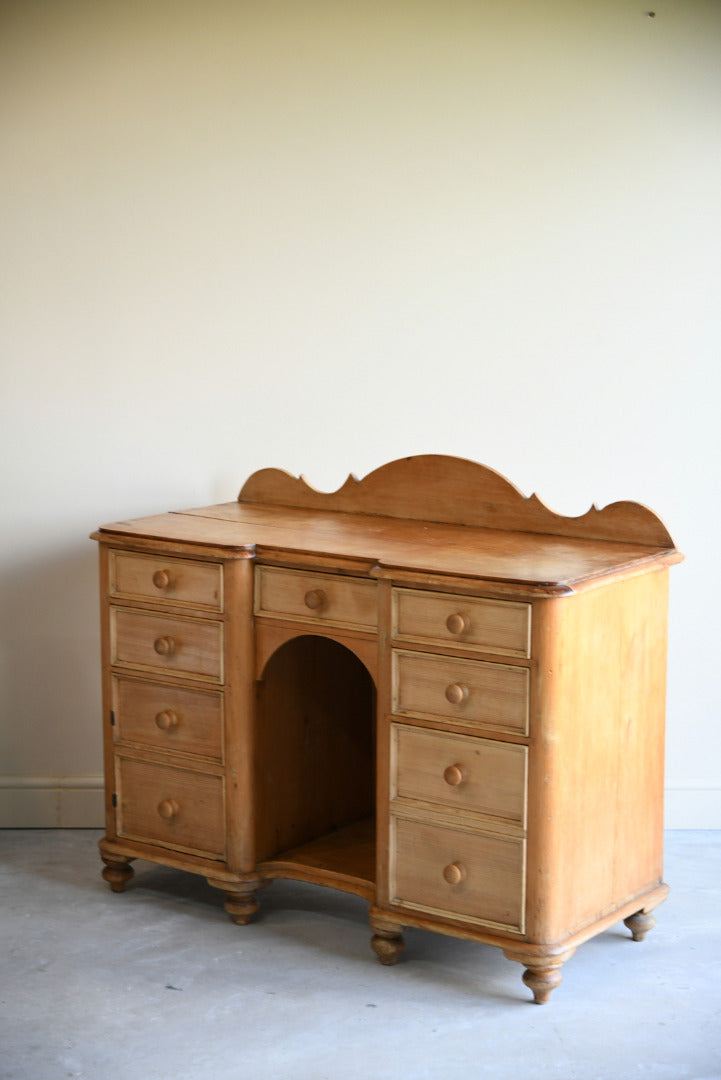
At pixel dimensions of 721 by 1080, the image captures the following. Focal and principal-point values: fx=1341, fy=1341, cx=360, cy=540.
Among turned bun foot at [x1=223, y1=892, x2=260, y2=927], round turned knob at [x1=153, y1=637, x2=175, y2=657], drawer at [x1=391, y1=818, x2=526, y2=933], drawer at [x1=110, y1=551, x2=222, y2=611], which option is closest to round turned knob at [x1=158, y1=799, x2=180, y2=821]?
turned bun foot at [x1=223, y1=892, x2=260, y2=927]

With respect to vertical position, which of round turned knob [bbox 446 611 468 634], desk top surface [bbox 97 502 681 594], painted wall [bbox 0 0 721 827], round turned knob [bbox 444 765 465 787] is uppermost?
painted wall [bbox 0 0 721 827]

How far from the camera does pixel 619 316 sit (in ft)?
11.2

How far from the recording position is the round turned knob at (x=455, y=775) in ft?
8.82

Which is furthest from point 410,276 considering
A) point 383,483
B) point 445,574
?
point 445,574

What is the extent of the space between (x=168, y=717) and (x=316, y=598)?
51cm

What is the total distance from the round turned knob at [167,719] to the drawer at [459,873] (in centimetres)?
62

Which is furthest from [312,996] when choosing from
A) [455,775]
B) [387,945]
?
[455,775]

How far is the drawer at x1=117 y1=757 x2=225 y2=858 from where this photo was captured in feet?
10.1

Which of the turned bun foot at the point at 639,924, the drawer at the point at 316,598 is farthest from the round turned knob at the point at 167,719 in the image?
the turned bun foot at the point at 639,924

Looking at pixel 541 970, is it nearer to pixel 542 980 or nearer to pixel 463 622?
pixel 542 980

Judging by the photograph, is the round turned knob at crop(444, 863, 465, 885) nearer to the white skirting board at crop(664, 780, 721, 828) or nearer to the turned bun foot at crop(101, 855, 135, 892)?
the turned bun foot at crop(101, 855, 135, 892)

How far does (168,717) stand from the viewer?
3.12m

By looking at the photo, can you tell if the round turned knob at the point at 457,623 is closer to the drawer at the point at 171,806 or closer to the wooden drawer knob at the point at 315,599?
the wooden drawer knob at the point at 315,599

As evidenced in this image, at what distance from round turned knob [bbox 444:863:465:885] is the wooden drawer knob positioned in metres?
0.61
